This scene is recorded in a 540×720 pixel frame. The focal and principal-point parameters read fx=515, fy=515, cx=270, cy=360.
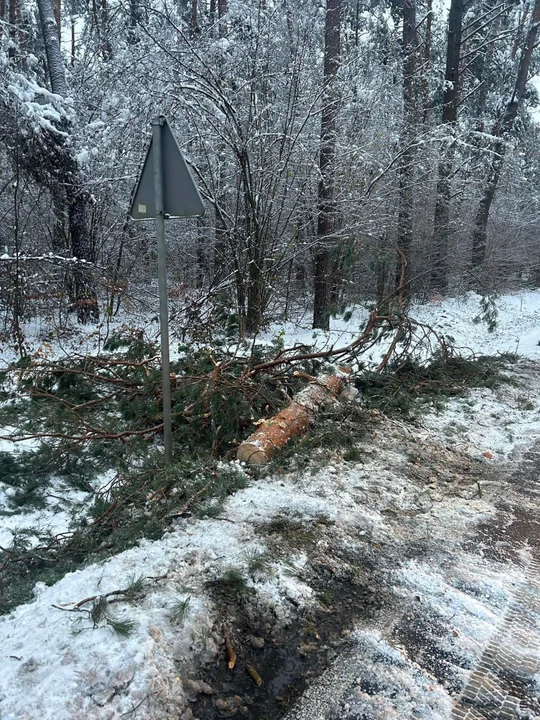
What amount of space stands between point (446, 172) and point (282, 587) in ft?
37.7

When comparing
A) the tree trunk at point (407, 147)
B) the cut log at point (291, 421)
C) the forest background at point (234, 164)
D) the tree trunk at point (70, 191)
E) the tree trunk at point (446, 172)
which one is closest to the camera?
the cut log at point (291, 421)

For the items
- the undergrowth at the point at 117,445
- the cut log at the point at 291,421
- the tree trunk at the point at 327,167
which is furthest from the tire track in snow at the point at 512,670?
the tree trunk at the point at 327,167

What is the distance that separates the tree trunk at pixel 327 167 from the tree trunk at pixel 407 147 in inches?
59.0

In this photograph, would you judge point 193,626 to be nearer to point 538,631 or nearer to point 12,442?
point 538,631

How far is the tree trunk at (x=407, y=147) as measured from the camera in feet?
34.7

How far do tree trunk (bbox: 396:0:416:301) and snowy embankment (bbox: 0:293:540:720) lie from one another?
260 inches

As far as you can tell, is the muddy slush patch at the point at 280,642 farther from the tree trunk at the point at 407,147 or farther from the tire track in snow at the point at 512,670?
the tree trunk at the point at 407,147

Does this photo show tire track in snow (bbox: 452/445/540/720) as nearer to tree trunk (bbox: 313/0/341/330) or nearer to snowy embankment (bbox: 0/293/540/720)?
snowy embankment (bbox: 0/293/540/720)

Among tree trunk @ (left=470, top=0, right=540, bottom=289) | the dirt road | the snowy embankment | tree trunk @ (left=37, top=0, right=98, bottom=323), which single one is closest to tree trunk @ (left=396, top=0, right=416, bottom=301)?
tree trunk @ (left=470, top=0, right=540, bottom=289)

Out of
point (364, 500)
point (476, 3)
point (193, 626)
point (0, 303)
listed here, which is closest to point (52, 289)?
point (0, 303)

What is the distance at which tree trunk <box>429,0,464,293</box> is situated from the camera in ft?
39.2

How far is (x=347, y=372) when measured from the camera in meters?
6.64

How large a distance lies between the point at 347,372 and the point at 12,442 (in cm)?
392

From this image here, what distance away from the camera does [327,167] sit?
953 cm
